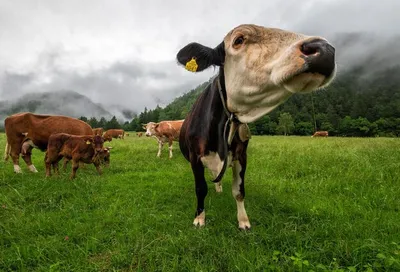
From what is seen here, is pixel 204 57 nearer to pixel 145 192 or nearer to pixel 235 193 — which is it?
pixel 235 193

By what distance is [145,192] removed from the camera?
5.81 meters

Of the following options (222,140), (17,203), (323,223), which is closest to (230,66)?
(222,140)

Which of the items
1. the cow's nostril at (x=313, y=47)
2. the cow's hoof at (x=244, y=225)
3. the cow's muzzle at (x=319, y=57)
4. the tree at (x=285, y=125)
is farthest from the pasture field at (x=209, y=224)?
the tree at (x=285, y=125)

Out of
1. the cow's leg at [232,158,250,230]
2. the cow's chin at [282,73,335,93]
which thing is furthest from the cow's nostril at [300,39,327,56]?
the cow's leg at [232,158,250,230]

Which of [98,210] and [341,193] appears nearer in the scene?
[98,210]

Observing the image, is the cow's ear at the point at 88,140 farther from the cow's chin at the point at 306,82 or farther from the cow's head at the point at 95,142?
the cow's chin at the point at 306,82

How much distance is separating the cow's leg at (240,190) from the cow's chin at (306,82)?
5.88 feet

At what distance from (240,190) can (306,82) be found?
2.23 metres

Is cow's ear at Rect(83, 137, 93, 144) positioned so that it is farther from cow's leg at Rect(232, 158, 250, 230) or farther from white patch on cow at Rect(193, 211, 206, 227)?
cow's leg at Rect(232, 158, 250, 230)

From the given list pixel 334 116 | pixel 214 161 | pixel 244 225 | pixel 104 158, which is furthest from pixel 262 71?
pixel 334 116

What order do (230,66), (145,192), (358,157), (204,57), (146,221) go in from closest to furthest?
(230,66), (204,57), (146,221), (145,192), (358,157)

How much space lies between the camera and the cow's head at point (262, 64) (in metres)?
2.06

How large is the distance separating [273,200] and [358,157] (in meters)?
4.04

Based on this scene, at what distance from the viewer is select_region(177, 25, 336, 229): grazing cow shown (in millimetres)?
2100
